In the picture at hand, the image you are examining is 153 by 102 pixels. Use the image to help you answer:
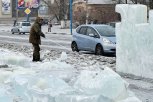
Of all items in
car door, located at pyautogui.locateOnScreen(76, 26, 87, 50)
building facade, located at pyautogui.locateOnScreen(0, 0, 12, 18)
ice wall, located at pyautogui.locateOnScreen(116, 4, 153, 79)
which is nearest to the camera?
ice wall, located at pyautogui.locateOnScreen(116, 4, 153, 79)

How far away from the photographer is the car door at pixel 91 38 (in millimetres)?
20461

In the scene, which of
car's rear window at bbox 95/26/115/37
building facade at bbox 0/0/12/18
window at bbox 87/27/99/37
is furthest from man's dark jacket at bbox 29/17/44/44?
building facade at bbox 0/0/12/18

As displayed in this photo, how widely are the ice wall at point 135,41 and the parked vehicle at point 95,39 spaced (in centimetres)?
565

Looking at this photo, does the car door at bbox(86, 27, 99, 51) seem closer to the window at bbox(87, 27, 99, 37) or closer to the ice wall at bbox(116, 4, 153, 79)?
the window at bbox(87, 27, 99, 37)

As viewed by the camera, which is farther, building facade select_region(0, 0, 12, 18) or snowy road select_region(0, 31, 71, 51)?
building facade select_region(0, 0, 12, 18)

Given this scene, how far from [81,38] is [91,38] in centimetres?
98

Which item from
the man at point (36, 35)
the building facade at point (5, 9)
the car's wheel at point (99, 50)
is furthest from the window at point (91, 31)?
the building facade at point (5, 9)

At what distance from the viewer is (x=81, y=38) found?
70.9ft

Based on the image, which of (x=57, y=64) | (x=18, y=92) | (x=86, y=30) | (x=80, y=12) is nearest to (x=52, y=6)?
(x=80, y=12)

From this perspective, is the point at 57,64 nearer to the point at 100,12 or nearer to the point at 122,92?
the point at 122,92

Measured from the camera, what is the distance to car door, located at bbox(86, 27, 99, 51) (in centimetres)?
2046

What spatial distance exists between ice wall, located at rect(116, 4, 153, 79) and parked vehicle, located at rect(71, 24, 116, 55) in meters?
5.65

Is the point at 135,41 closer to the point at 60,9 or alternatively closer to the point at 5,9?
the point at 60,9

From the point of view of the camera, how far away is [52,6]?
284ft
